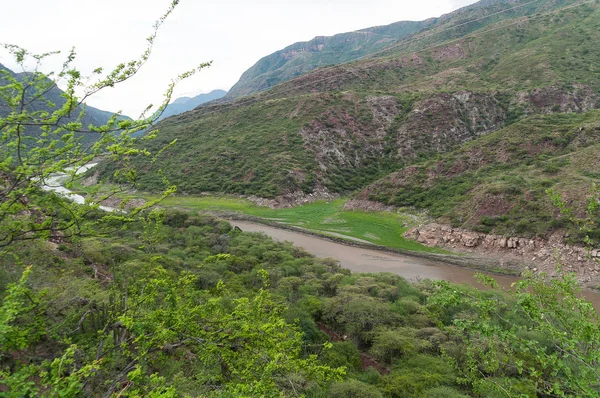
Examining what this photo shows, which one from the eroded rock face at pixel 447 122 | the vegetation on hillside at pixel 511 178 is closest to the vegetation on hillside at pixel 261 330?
the vegetation on hillside at pixel 511 178

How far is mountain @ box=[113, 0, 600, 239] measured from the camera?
33.3 meters

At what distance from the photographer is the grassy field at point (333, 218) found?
1205 inches

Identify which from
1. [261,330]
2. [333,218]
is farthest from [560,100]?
[261,330]

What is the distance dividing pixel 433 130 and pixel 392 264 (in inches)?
1492

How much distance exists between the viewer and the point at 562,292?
5145 mm

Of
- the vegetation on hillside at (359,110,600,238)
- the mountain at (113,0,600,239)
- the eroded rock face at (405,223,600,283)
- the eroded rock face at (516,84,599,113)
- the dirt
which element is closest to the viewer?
the eroded rock face at (405,223,600,283)

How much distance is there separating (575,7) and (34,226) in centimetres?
11098

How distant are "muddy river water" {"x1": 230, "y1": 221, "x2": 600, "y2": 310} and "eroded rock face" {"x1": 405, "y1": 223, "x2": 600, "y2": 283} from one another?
1997 millimetres

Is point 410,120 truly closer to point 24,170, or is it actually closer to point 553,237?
point 553,237

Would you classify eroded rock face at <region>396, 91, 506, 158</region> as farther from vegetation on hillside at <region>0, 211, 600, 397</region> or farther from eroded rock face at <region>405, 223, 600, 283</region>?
vegetation on hillside at <region>0, 211, 600, 397</region>

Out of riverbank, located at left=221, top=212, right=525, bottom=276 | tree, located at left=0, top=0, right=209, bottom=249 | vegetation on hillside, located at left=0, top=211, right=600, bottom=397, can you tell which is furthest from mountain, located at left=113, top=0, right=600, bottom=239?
tree, located at left=0, top=0, right=209, bottom=249

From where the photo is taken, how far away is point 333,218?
36844 mm

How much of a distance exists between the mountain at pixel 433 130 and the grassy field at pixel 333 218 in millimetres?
2740

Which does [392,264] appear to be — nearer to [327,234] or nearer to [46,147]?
[327,234]
